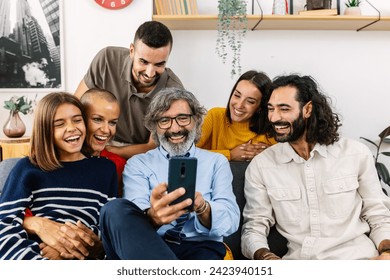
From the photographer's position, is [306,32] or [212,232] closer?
[212,232]

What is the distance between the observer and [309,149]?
167 cm

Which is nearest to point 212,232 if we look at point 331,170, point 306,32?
point 331,170

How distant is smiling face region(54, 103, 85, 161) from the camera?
1474 millimetres

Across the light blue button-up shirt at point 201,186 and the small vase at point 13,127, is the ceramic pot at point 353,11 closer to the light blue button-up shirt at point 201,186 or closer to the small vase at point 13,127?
the light blue button-up shirt at point 201,186

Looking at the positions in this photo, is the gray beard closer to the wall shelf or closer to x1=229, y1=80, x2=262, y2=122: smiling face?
x1=229, y1=80, x2=262, y2=122: smiling face

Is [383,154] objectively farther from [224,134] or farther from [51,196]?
[51,196]

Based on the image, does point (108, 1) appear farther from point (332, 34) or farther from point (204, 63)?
point (332, 34)

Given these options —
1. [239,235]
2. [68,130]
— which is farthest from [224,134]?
[68,130]

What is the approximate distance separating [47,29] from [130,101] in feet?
3.82

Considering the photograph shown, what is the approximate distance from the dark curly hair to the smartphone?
66 centimetres

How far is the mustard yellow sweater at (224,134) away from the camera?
2.02m

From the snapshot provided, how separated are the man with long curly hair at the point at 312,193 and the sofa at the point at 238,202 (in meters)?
0.04

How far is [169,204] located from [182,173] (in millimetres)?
113

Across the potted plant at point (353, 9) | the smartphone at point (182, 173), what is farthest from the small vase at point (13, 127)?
the potted plant at point (353, 9)
